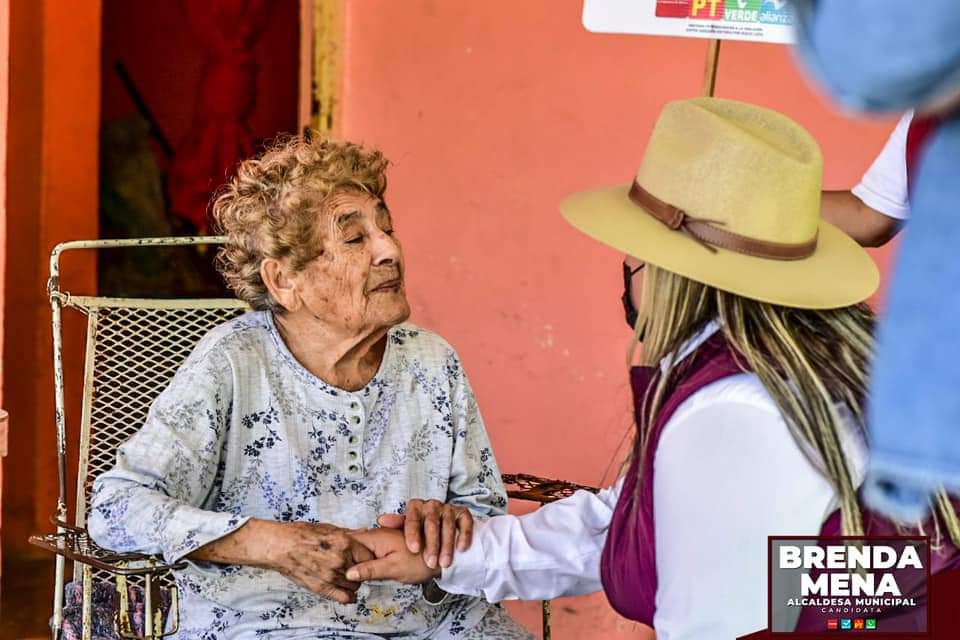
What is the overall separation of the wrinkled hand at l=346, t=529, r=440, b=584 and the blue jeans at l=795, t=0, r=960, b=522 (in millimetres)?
1418

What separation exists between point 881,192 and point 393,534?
1.41 m

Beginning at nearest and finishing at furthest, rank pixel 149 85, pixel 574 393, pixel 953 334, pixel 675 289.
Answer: pixel 953 334, pixel 675 289, pixel 574 393, pixel 149 85

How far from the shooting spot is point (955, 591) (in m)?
1.87

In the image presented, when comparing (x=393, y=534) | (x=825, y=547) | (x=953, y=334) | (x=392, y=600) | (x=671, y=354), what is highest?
(x=953, y=334)

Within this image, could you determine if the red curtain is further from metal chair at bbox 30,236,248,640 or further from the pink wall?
metal chair at bbox 30,236,248,640

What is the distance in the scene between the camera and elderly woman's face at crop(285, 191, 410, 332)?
103 inches

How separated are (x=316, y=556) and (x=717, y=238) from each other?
919 mm

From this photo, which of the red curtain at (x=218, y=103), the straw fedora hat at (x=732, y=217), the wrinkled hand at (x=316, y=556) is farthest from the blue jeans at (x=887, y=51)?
the red curtain at (x=218, y=103)

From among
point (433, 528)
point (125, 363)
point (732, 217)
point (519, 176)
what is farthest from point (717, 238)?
point (519, 176)

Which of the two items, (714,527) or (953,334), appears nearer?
(953,334)

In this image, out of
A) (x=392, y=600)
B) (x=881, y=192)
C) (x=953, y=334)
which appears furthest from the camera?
(x=881, y=192)

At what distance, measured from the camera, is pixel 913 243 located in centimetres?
94

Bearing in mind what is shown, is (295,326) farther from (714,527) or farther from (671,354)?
(714,527)

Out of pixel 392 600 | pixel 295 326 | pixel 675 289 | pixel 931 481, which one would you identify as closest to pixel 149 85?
pixel 295 326
